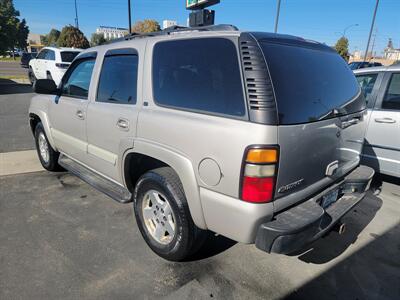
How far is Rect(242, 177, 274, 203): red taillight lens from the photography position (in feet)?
6.31

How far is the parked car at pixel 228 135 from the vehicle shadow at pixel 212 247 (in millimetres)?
283

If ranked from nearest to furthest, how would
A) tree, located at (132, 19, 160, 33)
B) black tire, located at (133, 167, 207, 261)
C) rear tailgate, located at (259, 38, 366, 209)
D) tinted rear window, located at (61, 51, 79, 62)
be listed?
rear tailgate, located at (259, 38, 366, 209) < black tire, located at (133, 167, 207, 261) < tinted rear window, located at (61, 51, 79, 62) < tree, located at (132, 19, 160, 33)

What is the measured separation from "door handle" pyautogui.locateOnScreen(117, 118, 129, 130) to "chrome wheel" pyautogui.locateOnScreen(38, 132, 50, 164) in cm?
237

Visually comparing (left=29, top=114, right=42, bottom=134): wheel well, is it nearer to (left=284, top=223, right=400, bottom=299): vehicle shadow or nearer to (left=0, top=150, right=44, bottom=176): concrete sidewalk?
(left=0, top=150, right=44, bottom=176): concrete sidewalk

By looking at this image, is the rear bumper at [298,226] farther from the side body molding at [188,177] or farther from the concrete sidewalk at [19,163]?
the concrete sidewalk at [19,163]

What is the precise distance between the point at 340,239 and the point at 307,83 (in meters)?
1.91

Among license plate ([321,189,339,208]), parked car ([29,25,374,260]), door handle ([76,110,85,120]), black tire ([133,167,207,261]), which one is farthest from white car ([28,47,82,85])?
license plate ([321,189,339,208])

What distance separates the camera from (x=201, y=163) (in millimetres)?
2113

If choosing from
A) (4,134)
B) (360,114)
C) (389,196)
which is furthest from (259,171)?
(4,134)

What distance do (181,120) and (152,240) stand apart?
1263 millimetres

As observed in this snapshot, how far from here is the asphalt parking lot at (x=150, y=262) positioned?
93.8 inches

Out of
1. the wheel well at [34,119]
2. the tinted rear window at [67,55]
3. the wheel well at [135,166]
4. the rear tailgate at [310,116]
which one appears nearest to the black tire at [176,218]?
the wheel well at [135,166]

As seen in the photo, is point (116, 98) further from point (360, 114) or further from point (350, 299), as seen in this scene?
point (350, 299)

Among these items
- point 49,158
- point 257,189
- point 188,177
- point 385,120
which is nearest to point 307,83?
point 257,189
